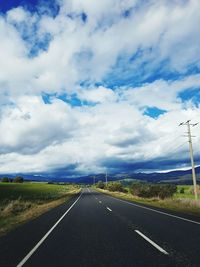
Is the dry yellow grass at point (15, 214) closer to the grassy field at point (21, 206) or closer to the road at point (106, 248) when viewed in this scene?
the grassy field at point (21, 206)

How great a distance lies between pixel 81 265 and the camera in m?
6.41

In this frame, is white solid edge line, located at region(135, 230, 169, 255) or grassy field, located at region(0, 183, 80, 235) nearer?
white solid edge line, located at region(135, 230, 169, 255)

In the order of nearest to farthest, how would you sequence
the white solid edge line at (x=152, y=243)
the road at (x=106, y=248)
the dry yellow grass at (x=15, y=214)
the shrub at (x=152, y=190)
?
the road at (x=106, y=248) → the white solid edge line at (x=152, y=243) → the dry yellow grass at (x=15, y=214) → the shrub at (x=152, y=190)

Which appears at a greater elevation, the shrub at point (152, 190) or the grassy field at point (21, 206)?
the shrub at point (152, 190)

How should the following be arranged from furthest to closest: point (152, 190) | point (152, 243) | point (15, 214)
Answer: point (152, 190) < point (15, 214) < point (152, 243)

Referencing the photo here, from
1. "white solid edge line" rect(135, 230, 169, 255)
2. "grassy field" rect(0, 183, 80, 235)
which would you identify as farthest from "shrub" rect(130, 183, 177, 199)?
"white solid edge line" rect(135, 230, 169, 255)

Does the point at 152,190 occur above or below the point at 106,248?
above

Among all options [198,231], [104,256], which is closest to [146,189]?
[198,231]

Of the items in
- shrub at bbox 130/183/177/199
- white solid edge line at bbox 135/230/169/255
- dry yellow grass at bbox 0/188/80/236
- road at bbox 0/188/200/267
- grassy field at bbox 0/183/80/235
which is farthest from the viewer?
shrub at bbox 130/183/177/199

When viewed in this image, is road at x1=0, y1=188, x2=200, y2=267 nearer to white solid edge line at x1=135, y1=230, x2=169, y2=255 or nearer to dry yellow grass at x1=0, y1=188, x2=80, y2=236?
white solid edge line at x1=135, y1=230, x2=169, y2=255

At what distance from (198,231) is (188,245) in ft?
9.08

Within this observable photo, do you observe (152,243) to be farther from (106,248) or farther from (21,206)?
(21,206)

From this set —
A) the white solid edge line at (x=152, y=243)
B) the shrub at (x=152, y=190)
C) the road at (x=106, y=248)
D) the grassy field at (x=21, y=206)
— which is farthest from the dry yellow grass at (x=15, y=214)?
the shrub at (x=152, y=190)

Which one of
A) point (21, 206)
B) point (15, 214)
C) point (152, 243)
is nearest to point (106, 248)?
point (152, 243)
